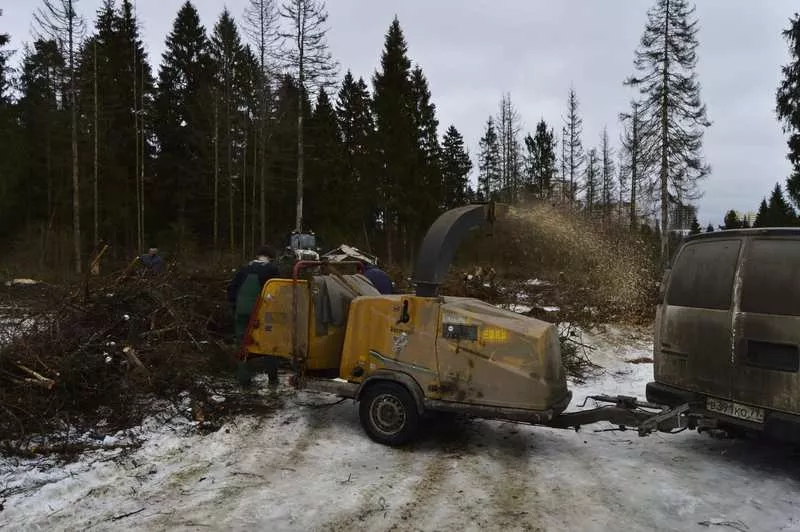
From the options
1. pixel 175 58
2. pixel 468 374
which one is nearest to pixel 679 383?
pixel 468 374

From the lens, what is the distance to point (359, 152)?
3875 centimetres

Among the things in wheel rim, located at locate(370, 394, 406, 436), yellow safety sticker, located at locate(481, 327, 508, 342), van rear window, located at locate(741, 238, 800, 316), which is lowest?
wheel rim, located at locate(370, 394, 406, 436)

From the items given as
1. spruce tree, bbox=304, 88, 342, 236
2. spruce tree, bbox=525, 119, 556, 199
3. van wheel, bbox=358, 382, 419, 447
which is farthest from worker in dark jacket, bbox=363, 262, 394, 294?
spruce tree, bbox=525, 119, 556, 199

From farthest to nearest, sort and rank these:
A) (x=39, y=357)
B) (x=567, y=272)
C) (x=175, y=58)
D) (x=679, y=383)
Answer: (x=175, y=58) < (x=567, y=272) < (x=39, y=357) < (x=679, y=383)

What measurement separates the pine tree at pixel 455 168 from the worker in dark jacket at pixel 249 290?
35.3m

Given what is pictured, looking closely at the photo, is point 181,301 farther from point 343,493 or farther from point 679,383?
point 679,383

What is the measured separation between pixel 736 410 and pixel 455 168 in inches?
1744

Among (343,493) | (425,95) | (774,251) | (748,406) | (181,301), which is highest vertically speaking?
(425,95)

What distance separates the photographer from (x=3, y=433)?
17.5 feet

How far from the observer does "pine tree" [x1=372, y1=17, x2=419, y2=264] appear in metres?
35.3

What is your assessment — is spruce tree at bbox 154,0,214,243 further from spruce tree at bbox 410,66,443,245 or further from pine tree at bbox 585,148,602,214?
pine tree at bbox 585,148,602,214

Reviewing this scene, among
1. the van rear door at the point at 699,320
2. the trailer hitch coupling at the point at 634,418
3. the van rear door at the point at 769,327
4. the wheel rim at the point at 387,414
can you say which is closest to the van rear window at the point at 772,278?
the van rear door at the point at 769,327

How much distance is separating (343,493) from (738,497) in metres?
3.24

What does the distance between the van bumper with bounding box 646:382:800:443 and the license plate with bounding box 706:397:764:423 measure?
3 cm
